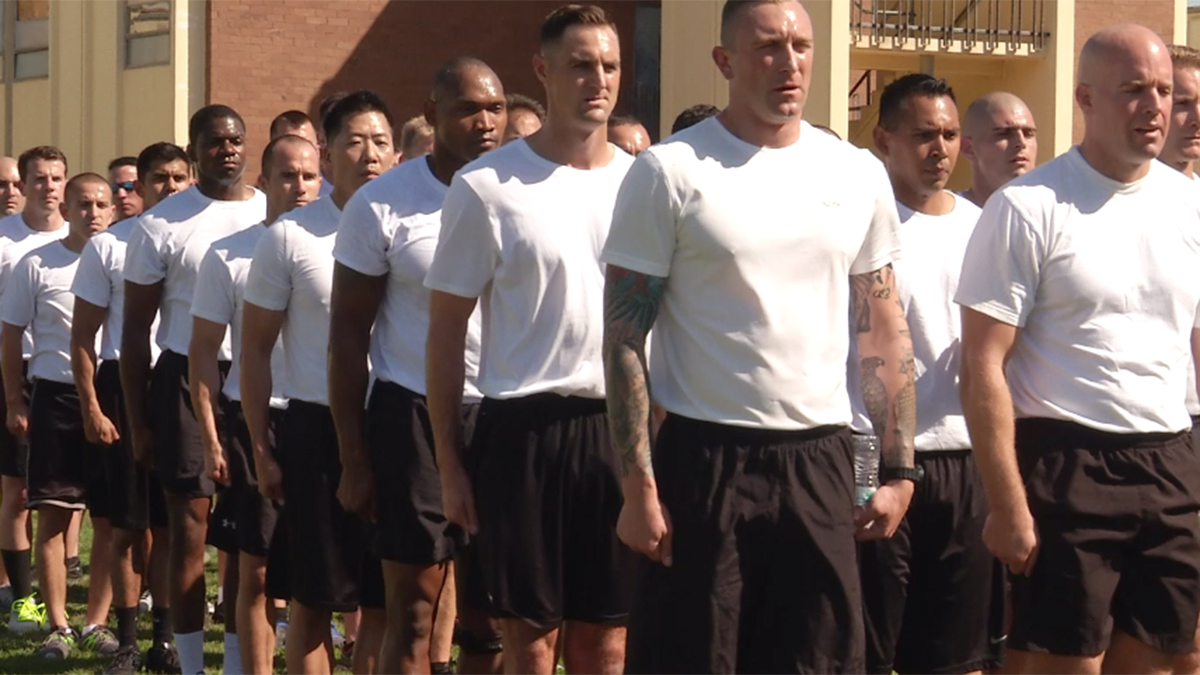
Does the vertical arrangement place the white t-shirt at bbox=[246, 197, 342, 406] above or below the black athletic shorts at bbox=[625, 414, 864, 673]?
above

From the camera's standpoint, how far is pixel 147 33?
28.3m

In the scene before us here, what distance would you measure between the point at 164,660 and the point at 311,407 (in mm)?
2631

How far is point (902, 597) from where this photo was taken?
6.26 meters

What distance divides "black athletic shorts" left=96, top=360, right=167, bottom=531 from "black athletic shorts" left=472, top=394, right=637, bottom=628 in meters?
3.98

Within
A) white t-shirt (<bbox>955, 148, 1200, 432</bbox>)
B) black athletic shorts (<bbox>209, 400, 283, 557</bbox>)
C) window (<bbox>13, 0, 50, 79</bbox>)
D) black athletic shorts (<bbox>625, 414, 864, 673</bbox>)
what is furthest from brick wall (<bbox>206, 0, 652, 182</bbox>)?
black athletic shorts (<bbox>625, 414, 864, 673</bbox>)

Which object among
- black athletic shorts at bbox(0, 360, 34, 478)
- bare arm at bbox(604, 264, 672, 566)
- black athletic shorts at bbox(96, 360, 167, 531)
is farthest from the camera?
black athletic shorts at bbox(0, 360, 34, 478)

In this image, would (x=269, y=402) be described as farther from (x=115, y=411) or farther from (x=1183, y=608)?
(x=1183, y=608)

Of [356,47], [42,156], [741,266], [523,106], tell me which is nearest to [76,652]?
[42,156]

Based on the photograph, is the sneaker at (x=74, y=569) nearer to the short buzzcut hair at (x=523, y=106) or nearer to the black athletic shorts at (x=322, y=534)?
the short buzzcut hair at (x=523, y=106)

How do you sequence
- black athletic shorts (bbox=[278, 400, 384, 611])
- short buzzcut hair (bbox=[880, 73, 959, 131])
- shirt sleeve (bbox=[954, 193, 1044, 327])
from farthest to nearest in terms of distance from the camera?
black athletic shorts (bbox=[278, 400, 384, 611]) → short buzzcut hair (bbox=[880, 73, 959, 131]) → shirt sleeve (bbox=[954, 193, 1044, 327])

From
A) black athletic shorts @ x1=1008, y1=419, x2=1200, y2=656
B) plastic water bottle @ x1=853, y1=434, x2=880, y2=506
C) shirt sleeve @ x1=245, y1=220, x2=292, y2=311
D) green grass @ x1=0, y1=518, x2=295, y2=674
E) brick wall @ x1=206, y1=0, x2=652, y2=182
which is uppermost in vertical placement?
brick wall @ x1=206, y1=0, x2=652, y2=182

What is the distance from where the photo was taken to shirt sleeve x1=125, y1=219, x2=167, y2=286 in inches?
348

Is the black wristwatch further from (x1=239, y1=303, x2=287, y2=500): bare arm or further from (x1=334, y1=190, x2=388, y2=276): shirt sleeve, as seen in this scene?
(x1=239, y1=303, x2=287, y2=500): bare arm

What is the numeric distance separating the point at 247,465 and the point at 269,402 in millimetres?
660
